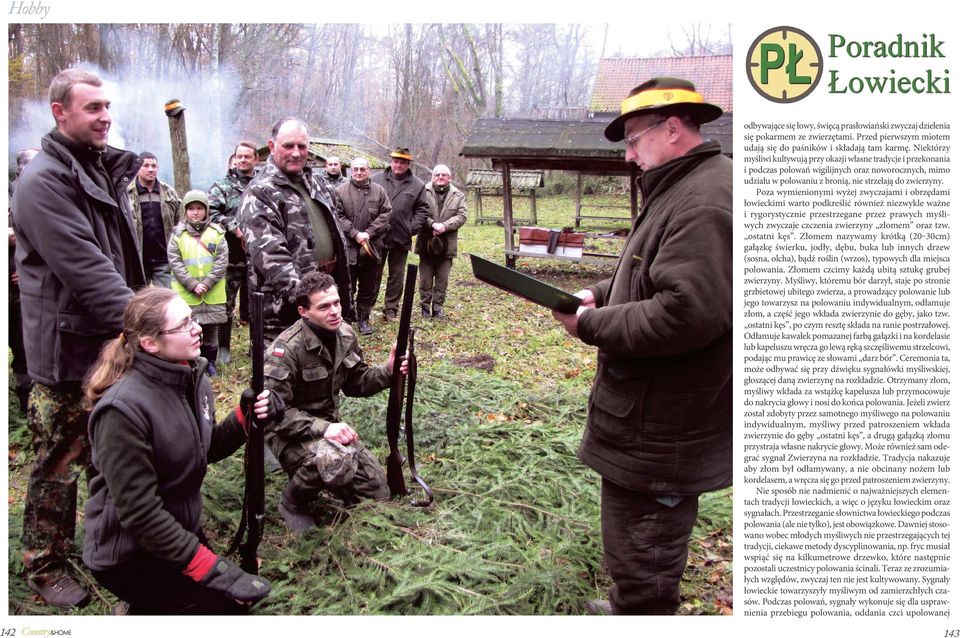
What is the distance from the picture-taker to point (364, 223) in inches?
340

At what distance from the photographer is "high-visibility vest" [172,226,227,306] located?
6414mm

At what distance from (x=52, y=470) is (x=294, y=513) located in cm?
121

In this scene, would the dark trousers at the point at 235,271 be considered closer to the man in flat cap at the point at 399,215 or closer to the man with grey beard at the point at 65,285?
the man in flat cap at the point at 399,215

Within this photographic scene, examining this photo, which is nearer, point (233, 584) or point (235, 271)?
point (233, 584)

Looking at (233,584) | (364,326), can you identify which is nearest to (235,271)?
(364,326)

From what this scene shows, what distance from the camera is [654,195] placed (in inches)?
98.8

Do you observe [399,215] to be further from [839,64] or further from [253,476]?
[839,64]

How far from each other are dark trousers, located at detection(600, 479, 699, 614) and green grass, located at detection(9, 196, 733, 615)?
0.59 meters

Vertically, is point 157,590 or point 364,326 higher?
point 364,326

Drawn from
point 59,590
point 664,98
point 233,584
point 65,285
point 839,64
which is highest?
point 839,64

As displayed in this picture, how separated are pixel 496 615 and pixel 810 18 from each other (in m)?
3.14

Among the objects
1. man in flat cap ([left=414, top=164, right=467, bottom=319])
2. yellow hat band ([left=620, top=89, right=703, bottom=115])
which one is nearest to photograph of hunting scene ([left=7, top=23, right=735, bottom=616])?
yellow hat band ([left=620, top=89, right=703, bottom=115])

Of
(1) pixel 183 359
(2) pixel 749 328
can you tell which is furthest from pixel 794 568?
(1) pixel 183 359
